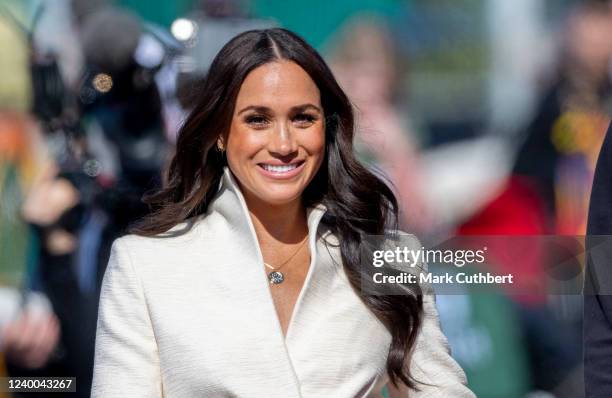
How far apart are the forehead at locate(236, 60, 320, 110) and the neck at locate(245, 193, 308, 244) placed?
10.6 inches

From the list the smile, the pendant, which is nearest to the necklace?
the pendant

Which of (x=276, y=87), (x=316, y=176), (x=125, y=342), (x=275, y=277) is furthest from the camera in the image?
(x=316, y=176)

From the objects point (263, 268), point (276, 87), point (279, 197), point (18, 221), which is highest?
point (18, 221)

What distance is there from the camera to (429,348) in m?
3.01

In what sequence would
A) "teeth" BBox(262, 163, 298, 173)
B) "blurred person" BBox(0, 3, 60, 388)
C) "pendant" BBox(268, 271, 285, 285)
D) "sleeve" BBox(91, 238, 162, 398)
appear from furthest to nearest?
"blurred person" BBox(0, 3, 60, 388) → "pendant" BBox(268, 271, 285, 285) → "teeth" BBox(262, 163, 298, 173) → "sleeve" BBox(91, 238, 162, 398)

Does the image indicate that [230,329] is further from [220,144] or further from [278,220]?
[220,144]

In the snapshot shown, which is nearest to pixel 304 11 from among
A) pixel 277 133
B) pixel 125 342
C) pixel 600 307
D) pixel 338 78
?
pixel 338 78

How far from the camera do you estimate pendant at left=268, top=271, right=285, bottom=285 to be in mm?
3012

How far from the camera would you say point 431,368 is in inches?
118

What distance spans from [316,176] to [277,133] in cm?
30

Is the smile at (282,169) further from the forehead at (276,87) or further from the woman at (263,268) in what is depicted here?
the forehead at (276,87)

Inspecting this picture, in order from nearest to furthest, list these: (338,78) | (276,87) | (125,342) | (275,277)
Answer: (125,342) < (276,87) < (275,277) < (338,78)

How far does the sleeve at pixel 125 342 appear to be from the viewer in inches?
109

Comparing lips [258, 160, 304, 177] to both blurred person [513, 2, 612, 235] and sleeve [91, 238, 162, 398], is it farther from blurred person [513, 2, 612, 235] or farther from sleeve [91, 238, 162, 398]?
blurred person [513, 2, 612, 235]
